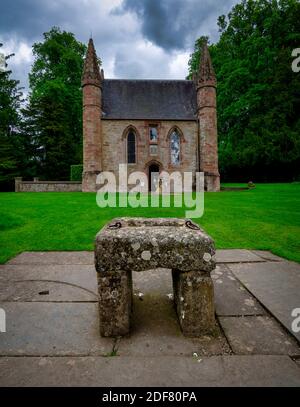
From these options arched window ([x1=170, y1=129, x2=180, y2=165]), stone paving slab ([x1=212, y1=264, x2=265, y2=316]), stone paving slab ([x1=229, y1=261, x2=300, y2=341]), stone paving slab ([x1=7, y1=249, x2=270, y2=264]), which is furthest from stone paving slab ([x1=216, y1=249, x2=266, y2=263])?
arched window ([x1=170, y1=129, x2=180, y2=165])

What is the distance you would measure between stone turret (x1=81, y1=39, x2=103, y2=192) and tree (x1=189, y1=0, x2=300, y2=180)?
17.8 metres

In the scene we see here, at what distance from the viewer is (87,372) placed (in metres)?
1.91

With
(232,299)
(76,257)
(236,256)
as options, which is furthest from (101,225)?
(232,299)

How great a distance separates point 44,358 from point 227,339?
1680 mm

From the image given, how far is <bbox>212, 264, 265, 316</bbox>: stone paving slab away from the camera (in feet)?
9.52

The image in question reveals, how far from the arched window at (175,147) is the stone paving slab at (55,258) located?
75.7 ft

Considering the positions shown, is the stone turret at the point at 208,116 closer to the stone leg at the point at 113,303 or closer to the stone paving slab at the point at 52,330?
the stone paving slab at the point at 52,330

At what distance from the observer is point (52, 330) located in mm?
2545

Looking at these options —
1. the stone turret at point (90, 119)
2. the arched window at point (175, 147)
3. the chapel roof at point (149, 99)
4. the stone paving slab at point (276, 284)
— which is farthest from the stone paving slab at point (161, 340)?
the chapel roof at point (149, 99)

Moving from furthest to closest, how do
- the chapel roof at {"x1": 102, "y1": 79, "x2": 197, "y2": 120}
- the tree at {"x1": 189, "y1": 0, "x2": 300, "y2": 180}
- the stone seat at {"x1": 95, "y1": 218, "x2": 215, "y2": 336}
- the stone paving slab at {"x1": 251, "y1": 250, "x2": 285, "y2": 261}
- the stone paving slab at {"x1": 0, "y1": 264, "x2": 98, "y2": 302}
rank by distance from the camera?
1. the tree at {"x1": 189, "y1": 0, "x2": 300, "y2": 180}
2. the chapel roof at {"x1": 102, "y1": 79, "x2": 197, "y2": 120}
3. the stone paving slab at {"x1": 251, "y1": 250, "x2": 285, "y2": 261}
4. the stone paving slab at {"x1": 0, "y1": 264, "x2": 98, "y2": 302}
5. the stone seat at {"x1": 95, "y1": 218, "x2": 215, "y2": 336}

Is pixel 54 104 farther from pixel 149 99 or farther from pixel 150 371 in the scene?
pixel 150 371

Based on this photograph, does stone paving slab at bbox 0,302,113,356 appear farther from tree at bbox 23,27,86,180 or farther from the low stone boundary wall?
tree at bbox 23,27,86,180

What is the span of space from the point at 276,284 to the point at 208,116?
2447 cm
